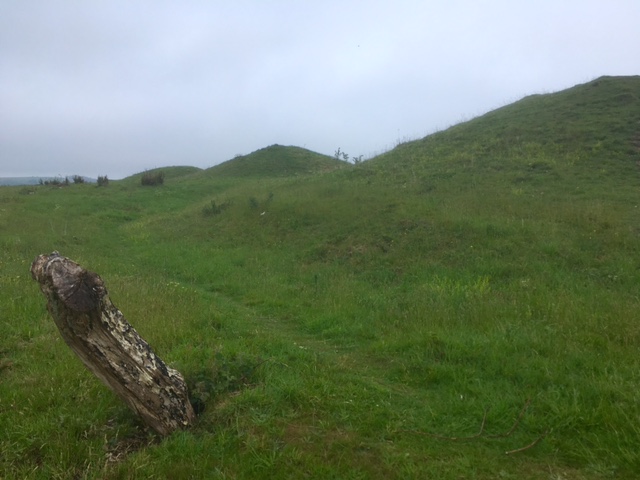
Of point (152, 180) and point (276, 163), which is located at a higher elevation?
point (276, 163)

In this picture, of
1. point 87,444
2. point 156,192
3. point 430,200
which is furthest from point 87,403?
point 156,192

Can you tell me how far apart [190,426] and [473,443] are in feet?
6.95

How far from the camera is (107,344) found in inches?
149

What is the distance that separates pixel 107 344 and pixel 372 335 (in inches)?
135

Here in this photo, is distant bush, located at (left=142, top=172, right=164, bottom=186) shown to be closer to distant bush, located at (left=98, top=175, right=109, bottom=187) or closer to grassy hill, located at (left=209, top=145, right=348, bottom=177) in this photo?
distant bush, located at (left=98, top=175, right=109, bottom=187)

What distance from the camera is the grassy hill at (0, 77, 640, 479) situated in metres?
3.77

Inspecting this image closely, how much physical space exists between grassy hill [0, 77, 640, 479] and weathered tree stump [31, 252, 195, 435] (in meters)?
0.26

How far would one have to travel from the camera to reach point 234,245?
1352cm

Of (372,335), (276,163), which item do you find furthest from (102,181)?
(372,335)

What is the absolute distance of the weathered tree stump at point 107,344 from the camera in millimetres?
3648

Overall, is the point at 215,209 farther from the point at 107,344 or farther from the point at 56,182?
the point at 56,182

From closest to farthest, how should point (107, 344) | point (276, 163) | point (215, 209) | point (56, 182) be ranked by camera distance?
point (107, 344)
point (215, 209)
point (56, 182)
point (276, 163)

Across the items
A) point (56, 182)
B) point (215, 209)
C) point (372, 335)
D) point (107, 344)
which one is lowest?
point (372, 335)

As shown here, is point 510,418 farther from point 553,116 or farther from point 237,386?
point 553,116
